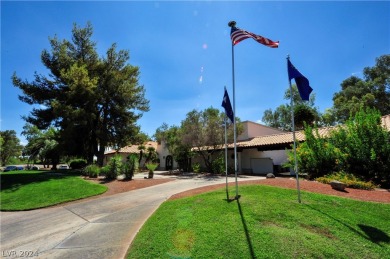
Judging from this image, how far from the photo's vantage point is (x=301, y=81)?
8.32m

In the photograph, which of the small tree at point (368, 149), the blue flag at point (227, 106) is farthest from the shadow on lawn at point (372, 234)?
the small tree at point (368, 149)

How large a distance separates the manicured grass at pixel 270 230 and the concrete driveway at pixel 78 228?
744 mm

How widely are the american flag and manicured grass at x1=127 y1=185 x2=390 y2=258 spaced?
5490mm

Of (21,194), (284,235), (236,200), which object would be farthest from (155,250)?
(21,194)

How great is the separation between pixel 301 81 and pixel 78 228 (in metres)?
8.83

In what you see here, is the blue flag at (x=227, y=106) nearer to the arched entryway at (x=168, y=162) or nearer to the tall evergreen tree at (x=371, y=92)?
the tall evergreen tree at (x=371, y=92)

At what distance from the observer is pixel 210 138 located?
2461cm

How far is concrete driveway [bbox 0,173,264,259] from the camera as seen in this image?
18.6ft

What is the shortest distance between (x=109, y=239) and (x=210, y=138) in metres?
18.9

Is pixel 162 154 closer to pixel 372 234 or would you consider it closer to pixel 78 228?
pixel 78 228

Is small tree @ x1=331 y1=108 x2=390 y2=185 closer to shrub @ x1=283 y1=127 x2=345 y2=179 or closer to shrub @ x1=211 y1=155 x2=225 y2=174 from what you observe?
shrub @ x1=283 y1=127 x2=345 y2=179

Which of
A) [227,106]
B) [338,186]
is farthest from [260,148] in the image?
[227,106]

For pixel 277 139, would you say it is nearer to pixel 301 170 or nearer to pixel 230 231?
pixel 301 170

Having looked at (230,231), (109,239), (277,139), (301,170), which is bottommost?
(109,239)
